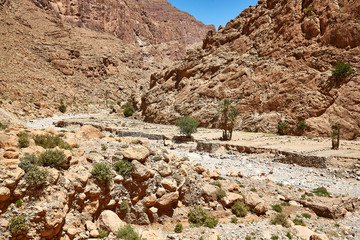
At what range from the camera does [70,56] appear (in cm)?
7562

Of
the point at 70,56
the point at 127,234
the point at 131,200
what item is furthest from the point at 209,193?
the point at 70,56

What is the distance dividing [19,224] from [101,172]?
111 inches

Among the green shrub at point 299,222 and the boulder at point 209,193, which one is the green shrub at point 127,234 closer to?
the boulder at point 209,193

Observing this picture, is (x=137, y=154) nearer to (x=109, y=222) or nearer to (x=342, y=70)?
(x=109, y=222)

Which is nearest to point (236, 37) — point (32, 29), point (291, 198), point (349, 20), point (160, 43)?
point (349, 20)

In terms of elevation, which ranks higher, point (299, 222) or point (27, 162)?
point (27, 162)

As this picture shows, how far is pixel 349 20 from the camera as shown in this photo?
107ft

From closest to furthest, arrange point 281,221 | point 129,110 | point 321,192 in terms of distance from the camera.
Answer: point 281,221 → point 321,192 → point 129,110

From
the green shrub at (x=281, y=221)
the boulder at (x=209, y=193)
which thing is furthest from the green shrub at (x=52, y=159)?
the green shrub at (x=281, y=221)

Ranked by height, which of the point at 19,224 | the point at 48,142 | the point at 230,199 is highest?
the point at 48,142

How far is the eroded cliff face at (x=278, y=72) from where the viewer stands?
3138 centimetres

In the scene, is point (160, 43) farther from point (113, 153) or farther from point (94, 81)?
point (113, 153)

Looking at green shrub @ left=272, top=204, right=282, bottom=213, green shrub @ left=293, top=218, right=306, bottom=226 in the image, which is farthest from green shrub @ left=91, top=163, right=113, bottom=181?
green shrub @ left=293, top=218, right=306, bottom=226

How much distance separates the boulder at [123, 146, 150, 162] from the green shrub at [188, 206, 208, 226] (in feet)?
9.66
